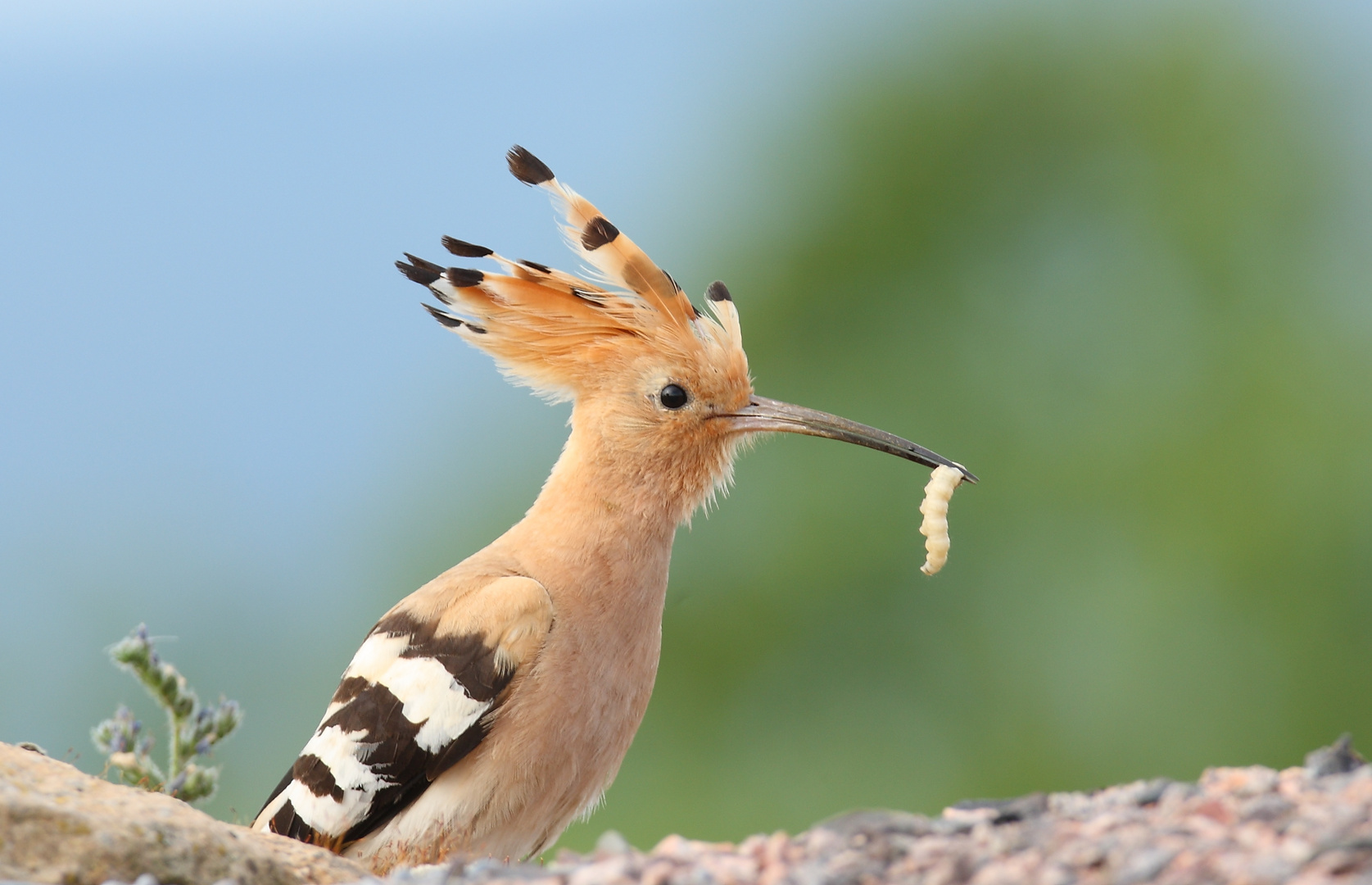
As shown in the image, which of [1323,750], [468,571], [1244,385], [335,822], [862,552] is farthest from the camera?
[1244,385]

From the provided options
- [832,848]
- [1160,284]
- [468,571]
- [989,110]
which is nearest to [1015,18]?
[989,110]

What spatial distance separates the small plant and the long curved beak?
1.35 meters

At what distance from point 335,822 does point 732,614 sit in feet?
15.0

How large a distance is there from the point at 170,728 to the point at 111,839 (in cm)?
108

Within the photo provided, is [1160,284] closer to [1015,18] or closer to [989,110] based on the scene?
[989,110]

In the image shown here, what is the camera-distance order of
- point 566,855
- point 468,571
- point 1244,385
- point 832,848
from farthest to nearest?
point 1244,385 → point 468,571 → point 566,855 → point 832,848

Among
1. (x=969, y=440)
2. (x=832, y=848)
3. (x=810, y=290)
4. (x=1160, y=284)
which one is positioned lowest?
(x=832, y=848)

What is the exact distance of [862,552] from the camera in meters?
6.81

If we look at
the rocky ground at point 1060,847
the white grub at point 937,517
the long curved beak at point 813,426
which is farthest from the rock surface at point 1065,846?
the long curved beak at point 813,426

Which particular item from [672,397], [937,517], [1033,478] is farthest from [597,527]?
[1033,478]

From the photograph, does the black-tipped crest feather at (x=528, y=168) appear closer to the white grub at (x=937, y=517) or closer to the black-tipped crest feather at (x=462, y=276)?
the black-tipped crest feather at (x=462, y=276)

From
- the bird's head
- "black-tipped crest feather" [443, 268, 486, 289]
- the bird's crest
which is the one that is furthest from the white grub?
"black-tipped crest feather" [443, 268, 486, 289]

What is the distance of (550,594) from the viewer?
2527mm

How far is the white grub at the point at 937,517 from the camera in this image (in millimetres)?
2600
